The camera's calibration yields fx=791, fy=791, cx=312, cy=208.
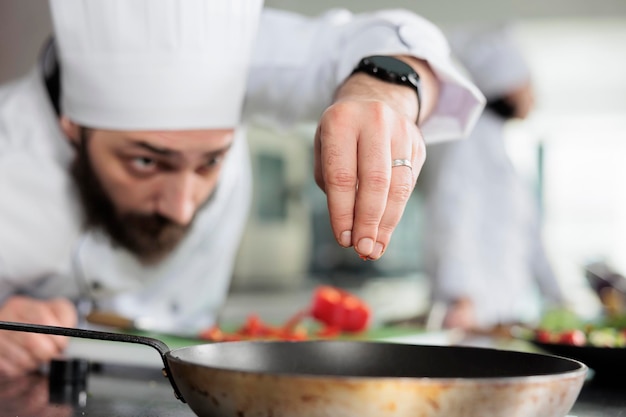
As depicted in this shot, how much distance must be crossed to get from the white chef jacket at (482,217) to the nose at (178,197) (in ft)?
4.65

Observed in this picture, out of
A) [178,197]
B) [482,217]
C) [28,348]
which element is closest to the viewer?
[28,348]

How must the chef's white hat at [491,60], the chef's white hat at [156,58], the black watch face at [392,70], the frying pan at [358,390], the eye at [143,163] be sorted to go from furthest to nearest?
the chef's white hat at [491,60] → the eye at [143,163] → the chef's white hat at [156,58] → the black watch face at [392,70] → the frying pan at [358,390]

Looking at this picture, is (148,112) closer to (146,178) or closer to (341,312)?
(146,178)

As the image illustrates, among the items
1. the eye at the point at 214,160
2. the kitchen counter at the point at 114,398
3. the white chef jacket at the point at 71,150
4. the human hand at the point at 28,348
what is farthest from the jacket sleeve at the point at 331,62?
the human hand at the point at 28,348

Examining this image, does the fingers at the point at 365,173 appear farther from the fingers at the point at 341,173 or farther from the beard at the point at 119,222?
the beard at the point at 119,222

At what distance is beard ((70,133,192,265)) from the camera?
4.39 feet

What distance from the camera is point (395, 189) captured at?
67cm

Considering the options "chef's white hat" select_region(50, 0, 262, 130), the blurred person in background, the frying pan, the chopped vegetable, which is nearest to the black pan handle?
the frying pan

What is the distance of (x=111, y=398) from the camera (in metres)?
0.83

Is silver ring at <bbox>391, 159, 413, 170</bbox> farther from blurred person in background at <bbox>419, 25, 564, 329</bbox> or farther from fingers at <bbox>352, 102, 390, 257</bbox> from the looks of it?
blurred person in background at <bbox>419, 25, 564, 329</bbox>

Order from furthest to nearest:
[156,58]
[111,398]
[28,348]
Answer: [156,58] → [28,348] → [111,398]

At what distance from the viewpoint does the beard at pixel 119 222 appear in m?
1.34

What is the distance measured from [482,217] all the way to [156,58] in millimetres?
1837

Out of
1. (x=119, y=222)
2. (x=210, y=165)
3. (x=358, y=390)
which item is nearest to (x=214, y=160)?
(x=210, y=165)
